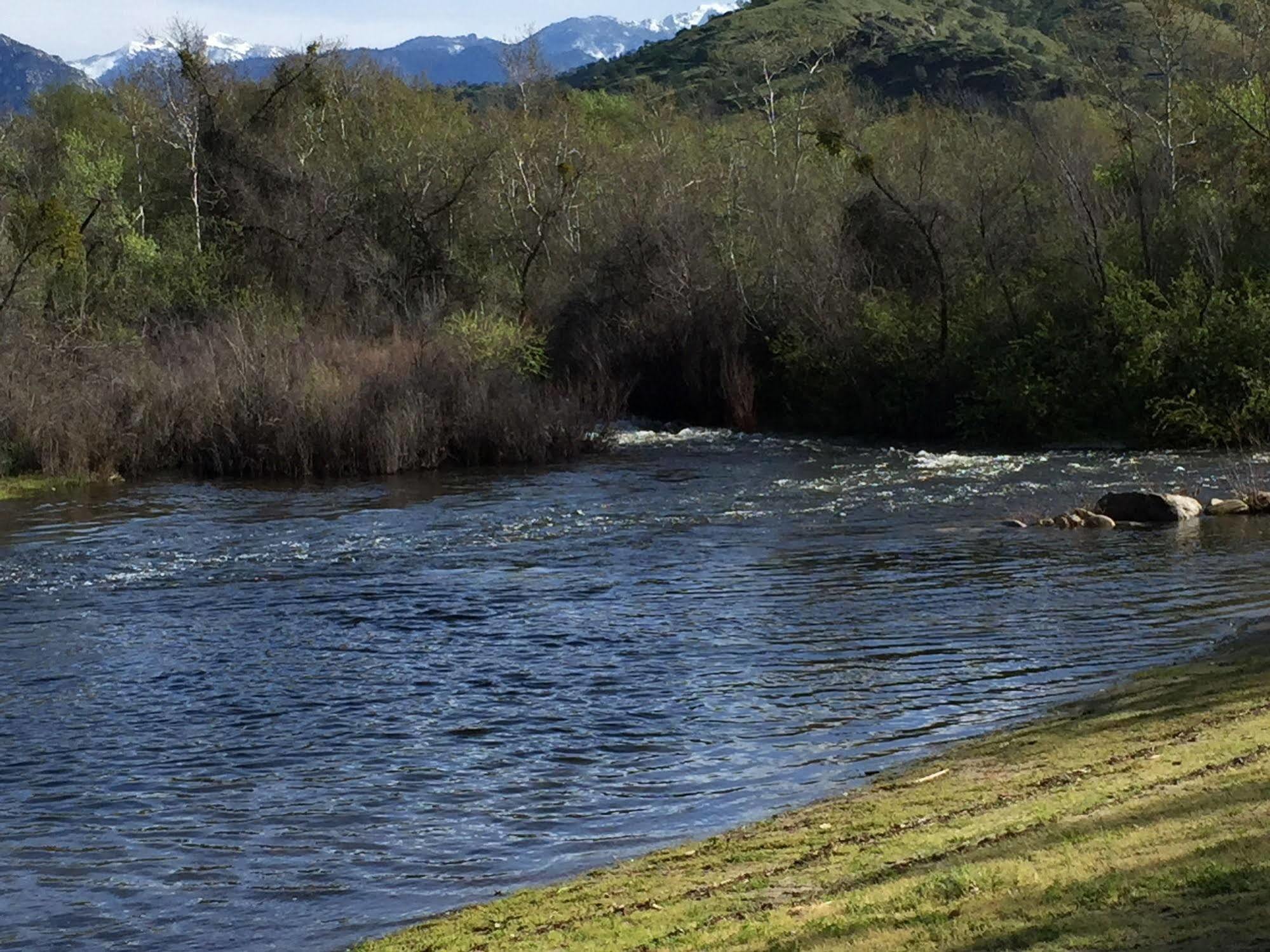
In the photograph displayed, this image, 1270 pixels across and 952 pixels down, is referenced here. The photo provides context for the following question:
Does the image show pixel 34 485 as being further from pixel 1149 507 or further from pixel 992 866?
pixel 992 866

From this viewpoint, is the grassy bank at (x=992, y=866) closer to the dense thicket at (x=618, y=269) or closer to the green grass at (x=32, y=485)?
the dense thicket at (x=618, y=269)

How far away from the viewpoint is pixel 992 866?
7.84 m

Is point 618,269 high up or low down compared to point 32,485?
up

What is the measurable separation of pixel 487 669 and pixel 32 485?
73.3 ft

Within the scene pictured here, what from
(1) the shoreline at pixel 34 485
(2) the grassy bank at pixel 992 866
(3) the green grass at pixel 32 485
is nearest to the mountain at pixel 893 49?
(1) the shoreline at pixel 34 485

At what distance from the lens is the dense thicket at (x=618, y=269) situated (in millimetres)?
38281

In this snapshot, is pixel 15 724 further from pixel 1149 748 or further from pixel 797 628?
pixel 1149 748

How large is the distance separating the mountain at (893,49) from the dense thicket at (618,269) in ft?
131

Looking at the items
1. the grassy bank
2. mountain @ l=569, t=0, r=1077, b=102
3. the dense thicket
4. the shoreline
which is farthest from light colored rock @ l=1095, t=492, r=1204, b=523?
mountain @ l=569, t=0, r=1077, b=102

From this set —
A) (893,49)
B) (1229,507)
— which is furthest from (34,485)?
(893,49)

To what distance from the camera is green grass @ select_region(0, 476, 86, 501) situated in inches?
1399

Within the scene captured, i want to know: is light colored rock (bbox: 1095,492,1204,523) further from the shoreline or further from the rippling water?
the shoreline

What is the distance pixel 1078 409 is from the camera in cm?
3934

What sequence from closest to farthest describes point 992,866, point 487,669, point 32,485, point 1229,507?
1. point 992,866
2. point 487,669
3. point 1229,507
4. point 32,485
